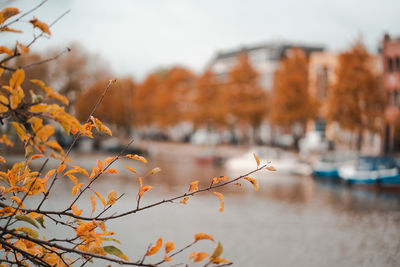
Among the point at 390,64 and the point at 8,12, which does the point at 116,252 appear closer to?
the point at 8,12

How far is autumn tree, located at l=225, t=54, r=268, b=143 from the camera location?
176 feet

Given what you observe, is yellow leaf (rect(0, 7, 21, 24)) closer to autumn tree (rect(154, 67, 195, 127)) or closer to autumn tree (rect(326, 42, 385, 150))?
autumn tree (rect(326, 42, 385, 150))

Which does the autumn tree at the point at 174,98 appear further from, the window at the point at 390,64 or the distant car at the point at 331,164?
the distant car at the point at 331,164

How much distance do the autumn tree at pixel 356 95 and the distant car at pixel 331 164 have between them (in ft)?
21.9

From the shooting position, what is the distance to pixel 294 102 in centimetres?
4800

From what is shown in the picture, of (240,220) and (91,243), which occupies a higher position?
(91,243)

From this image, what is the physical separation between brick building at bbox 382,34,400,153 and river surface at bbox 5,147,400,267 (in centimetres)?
2182

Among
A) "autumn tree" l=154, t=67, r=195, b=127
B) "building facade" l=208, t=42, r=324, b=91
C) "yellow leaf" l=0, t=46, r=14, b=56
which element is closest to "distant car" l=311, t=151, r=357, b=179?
"yellow leaf" l=0, t=46, r=14, b=56

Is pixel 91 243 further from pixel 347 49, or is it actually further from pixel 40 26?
pixel 347 49

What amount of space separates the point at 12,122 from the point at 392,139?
46495 mm

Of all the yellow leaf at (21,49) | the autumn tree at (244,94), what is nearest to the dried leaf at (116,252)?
the yellow leaf at (21,49)

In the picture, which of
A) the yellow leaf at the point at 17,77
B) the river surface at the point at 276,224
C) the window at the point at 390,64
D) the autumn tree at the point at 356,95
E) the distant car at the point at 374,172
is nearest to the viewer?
the yellow leaf at the point at 17,77

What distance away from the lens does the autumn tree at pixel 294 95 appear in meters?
47.8

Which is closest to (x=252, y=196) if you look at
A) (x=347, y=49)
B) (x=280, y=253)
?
(x=280, y=253)
